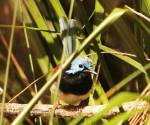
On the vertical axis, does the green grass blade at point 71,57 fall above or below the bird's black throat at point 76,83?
above

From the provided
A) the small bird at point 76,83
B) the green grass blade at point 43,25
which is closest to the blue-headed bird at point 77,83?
the small bird at point 76,83

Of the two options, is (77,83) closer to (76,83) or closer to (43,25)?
(76,83)

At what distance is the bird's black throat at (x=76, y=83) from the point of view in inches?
82.2

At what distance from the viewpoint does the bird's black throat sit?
6.85ft

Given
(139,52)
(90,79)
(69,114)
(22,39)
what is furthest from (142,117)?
(22,39)

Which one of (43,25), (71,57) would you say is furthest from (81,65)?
(71,57)

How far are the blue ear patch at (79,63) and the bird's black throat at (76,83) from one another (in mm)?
41

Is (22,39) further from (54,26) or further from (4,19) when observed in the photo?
(54,26)

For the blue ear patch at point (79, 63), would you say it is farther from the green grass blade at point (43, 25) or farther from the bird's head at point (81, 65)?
the green grass blade at point (43, 25)

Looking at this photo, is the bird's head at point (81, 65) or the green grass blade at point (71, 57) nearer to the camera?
the green grass blade at point (71, 57)

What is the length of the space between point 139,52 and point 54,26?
613 mm

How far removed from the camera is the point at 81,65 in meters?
2.11

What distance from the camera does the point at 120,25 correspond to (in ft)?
4.24

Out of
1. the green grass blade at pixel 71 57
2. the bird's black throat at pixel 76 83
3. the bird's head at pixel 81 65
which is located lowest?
the bird's black throat at pixel 76 83
